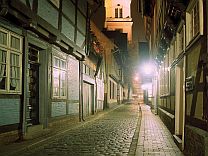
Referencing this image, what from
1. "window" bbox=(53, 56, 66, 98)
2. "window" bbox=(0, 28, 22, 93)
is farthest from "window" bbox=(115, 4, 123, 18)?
"window" bbox=(0, 28, 22, 93)

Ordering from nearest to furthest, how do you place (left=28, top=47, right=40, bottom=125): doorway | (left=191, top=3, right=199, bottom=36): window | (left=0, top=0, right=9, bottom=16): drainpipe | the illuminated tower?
(left=191, top=3, right=199, bottom=36): window, (left=0, top=0, right=9, bottom=16): drainpipe, (left=28, top=47, right=40, bottom=125): doorway, the illuminated tower

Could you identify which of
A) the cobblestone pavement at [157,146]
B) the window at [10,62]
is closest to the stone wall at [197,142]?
the cobblestone pavement at [157,146]

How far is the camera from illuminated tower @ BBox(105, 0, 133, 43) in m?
69.4

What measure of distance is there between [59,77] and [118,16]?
5722cm

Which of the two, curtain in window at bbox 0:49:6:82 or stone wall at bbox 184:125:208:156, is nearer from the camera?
stone wall at bbox 184:125:208:156

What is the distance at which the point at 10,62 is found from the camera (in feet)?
32.3

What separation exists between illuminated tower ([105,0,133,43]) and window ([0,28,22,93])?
58.8 meters

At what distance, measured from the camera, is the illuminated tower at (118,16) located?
6938 centimetres

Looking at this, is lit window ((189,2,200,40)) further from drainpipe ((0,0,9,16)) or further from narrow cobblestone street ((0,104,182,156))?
drainpipe ((0,0,9,16))

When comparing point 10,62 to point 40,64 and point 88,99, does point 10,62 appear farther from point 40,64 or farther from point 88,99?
point 88,99

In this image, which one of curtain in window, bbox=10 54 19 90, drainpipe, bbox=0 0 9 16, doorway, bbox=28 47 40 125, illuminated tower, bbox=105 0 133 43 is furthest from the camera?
illuminated tower, bbox=105 0 133 43

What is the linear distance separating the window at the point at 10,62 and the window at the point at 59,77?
3.85 m

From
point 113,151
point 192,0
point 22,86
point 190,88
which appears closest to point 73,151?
point 113,151

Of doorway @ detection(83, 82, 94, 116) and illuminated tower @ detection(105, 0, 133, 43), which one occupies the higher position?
illuminated tower @ detection(105, 0, 133, 43)
